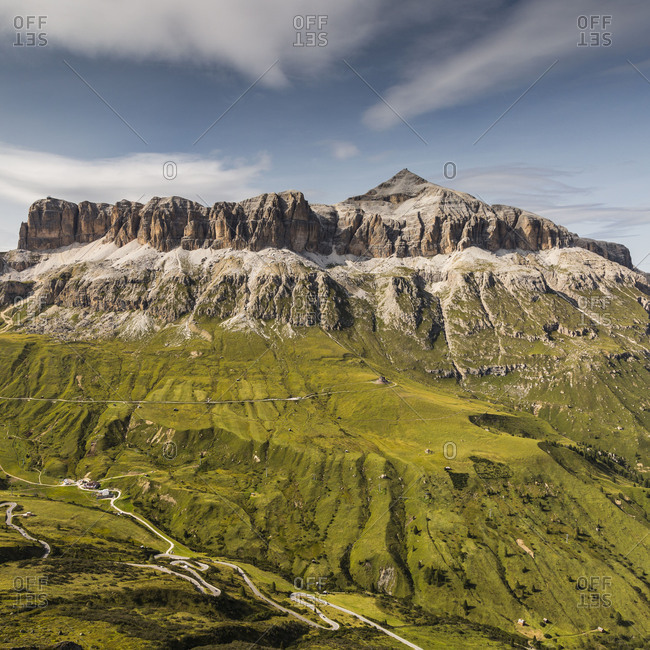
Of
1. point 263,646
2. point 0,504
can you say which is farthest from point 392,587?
point 0,504

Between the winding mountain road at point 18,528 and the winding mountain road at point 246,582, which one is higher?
the winding mountain road at point 18,528

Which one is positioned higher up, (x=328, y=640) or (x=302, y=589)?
(x=328, y=640)

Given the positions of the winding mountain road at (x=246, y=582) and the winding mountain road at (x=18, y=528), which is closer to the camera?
the winding mountain road at (x=246, y=582)

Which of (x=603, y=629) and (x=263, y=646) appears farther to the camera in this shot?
(x=603, y=629)

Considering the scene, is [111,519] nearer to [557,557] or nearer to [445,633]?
[445,633]

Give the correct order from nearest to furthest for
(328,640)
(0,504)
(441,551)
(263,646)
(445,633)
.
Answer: (263,646) → (328,640) → (445,633) → (0,504) → (441,551)

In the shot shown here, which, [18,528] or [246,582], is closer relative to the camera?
[246,582]

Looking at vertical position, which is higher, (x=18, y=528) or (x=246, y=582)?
(x=18, y=528)

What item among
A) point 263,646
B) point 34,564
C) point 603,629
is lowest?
point 603,629

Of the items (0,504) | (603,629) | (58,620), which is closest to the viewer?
(58,620)

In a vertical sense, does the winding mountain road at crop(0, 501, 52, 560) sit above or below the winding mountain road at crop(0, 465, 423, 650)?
above

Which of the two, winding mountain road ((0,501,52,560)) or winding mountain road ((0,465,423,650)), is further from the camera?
winding mountain road ((0,501,52,560))
